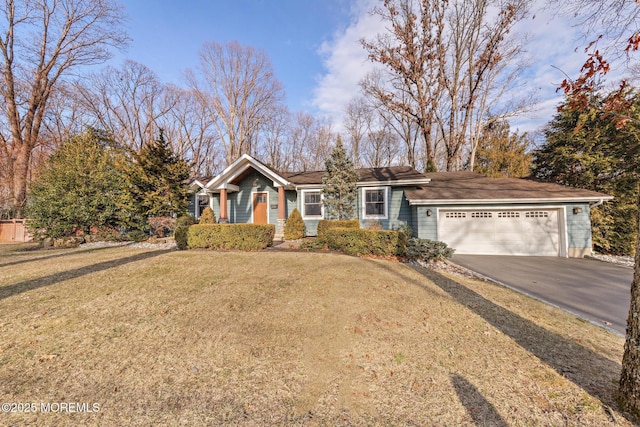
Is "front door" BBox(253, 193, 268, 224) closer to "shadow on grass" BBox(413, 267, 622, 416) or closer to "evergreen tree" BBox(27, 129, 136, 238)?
→ "evergreen tree" BBox(27, 129, 136, 238)

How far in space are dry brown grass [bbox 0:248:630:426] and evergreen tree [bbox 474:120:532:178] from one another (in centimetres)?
1872

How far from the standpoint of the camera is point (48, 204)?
1123cm

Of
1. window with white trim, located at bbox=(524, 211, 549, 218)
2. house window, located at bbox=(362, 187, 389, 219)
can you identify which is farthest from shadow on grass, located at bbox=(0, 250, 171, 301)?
window with white trim, located at bbox=(524, 211, 549, 218)

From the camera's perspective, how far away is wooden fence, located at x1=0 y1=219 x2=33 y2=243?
15.7m

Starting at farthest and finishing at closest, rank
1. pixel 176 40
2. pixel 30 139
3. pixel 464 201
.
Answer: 1. pixel 30 139
2. pixel 176 40
3. pixel 464 201

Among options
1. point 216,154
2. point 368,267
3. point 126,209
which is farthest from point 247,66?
point 368,267

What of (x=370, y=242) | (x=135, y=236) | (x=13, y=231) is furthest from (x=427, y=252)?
(x=13, y=231)

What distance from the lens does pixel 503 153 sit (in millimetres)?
19641

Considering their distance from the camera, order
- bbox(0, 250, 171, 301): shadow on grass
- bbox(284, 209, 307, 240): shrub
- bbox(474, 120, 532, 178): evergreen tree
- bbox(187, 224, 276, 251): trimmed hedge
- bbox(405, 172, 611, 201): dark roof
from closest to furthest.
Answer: bbox(0, 250, 171, 301): shadow on grass
bbox(187, 224, 276, 251): trimmed hedge
bbox(405, 172, 611, 201): dark roof
bbox(284, 209, 307, 240): shrub
bbox(474, 120, 532, 178): evergreen tree

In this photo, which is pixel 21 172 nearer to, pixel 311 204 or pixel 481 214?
pixel 311 204

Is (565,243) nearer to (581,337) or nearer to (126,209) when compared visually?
(581,337)

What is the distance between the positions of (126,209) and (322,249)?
9774mm

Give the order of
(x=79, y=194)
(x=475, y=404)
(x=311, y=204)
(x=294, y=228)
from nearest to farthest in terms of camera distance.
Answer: (x=475, y=404)
(x=294, y=228)
(x=79, y=194)
(x=311, y=204)

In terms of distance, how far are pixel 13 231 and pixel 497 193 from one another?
2821 centimetres
